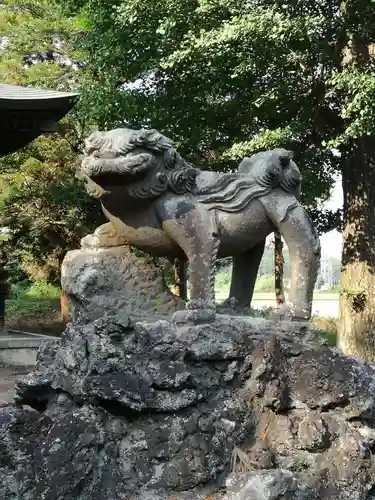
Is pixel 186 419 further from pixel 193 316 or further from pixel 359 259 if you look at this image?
pixel 359 259

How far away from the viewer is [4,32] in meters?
15.6

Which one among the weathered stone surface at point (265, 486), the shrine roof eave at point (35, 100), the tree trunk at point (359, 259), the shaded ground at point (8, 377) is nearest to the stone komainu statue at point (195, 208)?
the weathered stone surface at point (265, 486)

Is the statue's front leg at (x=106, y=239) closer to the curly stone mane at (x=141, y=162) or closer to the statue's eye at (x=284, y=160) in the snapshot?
the curly stone mane at (x=141, y=162)

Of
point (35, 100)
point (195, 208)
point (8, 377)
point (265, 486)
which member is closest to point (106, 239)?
point (195, 208)

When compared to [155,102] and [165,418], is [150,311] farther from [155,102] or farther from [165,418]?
[155,102]

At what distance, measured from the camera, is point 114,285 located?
3.46m

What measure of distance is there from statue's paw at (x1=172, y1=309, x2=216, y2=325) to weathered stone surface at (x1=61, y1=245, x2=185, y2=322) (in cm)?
30

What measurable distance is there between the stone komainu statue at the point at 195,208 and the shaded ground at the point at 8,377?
4.32m

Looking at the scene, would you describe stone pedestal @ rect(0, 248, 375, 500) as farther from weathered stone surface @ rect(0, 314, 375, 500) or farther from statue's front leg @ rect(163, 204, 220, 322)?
statue's front leg @ rect(163, 204, 220, 322)

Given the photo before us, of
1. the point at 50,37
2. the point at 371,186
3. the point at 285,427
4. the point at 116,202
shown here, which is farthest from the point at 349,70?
the point at 50,37

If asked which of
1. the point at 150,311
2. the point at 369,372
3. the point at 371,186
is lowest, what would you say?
the point at 369,372

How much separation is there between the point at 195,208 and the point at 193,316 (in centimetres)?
56

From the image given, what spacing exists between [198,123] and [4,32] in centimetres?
812

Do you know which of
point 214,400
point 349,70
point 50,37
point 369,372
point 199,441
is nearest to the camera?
point 199,441
